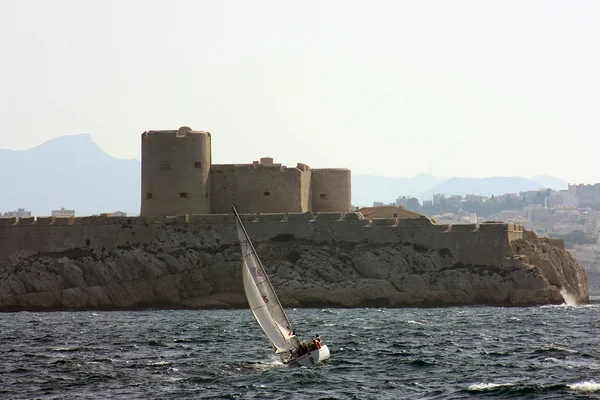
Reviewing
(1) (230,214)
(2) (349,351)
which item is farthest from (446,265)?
(2) (349,351)

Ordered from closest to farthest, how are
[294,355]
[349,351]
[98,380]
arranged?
1. [98,380]
2. [294,355]
3. [349,351]

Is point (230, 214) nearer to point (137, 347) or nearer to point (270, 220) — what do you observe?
point (270, 220)

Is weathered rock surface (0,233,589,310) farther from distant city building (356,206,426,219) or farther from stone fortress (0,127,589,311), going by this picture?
→ distant city building (356,206,426,219)

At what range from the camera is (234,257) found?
68688 mm

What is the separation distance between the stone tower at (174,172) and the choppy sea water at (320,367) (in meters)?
15.8

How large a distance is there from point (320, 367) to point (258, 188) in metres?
37.3

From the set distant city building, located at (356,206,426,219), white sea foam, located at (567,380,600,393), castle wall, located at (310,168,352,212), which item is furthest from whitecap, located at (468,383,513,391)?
castle wall, located at (310,168,352,212)

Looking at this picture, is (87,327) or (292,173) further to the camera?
(292,173)

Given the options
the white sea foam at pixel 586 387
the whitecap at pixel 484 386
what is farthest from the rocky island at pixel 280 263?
the white sea foam at pixel 586 387

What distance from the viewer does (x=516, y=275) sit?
66875 millimetres

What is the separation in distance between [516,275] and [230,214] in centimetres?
1610

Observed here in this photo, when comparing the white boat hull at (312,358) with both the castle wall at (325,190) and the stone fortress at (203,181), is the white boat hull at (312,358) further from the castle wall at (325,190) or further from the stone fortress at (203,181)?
the castle wall at (325,190)

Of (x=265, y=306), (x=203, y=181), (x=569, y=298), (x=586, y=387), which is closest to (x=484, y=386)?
(x=586, y=387)

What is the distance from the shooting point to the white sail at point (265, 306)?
129 feet
